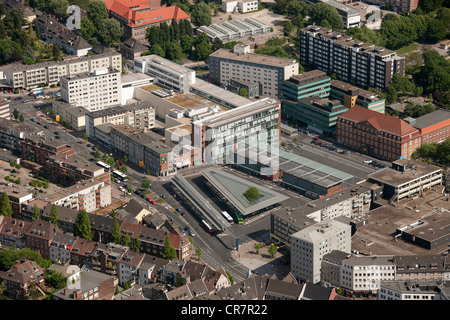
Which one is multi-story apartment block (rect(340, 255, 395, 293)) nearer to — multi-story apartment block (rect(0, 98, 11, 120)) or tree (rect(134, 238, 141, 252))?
tree (rect(134, 238, 141, 252))

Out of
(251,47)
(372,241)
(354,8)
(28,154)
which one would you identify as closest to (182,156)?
(28,154)

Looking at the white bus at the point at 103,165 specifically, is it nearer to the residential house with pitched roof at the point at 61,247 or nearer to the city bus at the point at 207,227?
the city bus at the point at 207,227

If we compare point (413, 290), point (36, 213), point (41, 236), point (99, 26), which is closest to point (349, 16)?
point (99, 26)

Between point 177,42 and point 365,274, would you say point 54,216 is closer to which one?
point 365,274

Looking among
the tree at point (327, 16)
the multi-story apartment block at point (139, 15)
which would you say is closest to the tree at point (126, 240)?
the multi-story apartment block at point (139, 15)

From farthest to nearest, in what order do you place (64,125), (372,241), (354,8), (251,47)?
(354,8), (251,47), (64,125), (372,241)

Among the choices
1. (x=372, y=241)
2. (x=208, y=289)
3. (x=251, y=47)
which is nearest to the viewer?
(x=208, y=289)

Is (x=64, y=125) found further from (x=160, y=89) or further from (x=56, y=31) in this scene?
(x=56, y=31)

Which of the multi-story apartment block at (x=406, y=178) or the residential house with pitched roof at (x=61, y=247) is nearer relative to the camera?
the residential house with pitched roof at (x=61, y=247)
